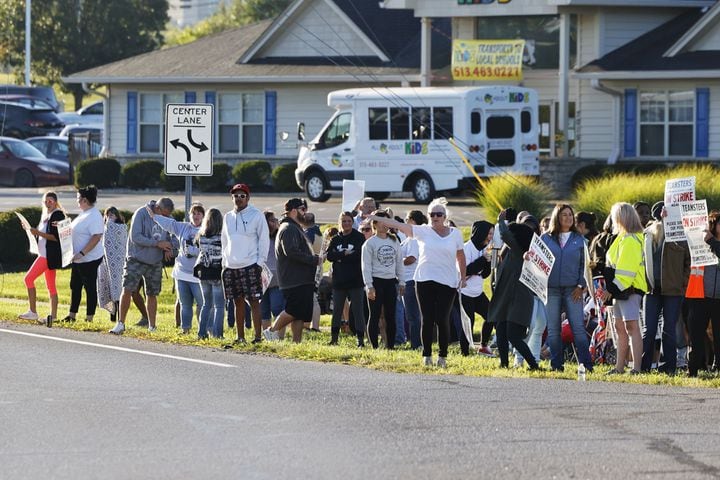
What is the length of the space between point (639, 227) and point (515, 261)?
1242 mm

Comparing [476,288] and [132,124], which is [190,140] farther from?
[132,124]

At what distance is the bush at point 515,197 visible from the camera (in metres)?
25.8

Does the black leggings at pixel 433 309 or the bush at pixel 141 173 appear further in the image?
the bush at pixel 141 173

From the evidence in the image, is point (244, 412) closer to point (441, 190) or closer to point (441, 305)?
point (441, 305)

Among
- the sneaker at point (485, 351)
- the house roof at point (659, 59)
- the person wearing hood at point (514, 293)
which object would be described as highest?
the house roof at point (659, 59)

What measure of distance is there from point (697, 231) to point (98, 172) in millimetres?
28318

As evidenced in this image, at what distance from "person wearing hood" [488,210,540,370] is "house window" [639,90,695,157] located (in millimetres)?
23683

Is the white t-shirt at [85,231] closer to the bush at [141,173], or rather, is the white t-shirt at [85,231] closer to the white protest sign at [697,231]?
the white protest sign at [697,231]

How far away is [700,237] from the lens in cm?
1391

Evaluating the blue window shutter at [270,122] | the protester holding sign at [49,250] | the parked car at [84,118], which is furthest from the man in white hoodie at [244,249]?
the parked car at [84,118]

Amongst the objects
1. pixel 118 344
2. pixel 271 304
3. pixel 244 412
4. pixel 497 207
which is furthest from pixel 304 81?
pixel 244 412

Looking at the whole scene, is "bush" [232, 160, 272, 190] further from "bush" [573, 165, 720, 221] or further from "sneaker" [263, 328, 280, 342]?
"sneaker" [263, 328, 280, 342]

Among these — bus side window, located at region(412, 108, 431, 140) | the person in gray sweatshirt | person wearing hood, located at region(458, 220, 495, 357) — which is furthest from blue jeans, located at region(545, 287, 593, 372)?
bus side window, located at region(412, 108, 431, 140)

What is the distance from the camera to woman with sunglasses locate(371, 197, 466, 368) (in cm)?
1428
